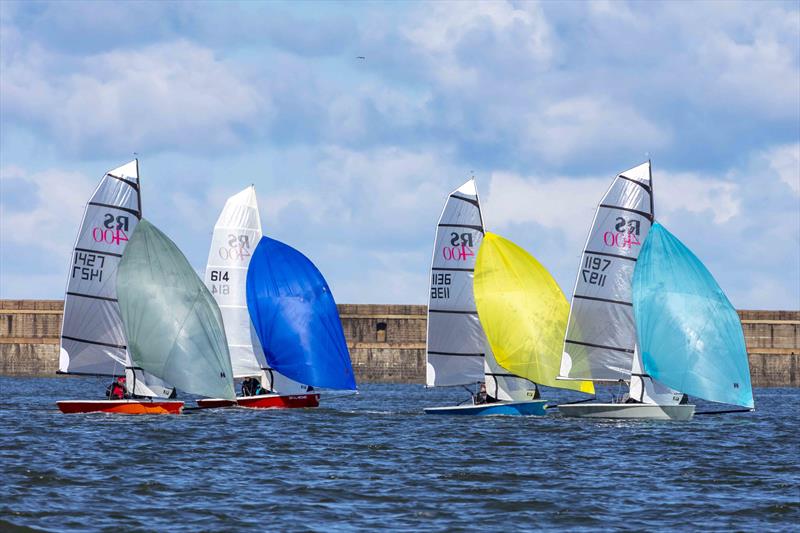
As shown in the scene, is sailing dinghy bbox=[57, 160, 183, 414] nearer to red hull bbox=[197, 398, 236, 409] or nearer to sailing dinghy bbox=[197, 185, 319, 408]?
red hull bbox=[197, 398, 236, 409]

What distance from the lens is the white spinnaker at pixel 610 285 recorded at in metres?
47.7

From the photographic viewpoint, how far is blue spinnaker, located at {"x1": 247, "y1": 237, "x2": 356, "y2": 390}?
51.6 metres

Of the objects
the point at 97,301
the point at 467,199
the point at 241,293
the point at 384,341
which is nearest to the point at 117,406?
the point at 97,301

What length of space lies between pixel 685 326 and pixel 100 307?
18735mm

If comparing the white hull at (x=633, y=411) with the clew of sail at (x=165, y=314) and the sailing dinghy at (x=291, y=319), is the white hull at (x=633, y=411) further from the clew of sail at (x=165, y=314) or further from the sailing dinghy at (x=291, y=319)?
the clew of sail at (x=165, y=314)

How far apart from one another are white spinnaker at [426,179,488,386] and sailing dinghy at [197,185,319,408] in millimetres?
5473

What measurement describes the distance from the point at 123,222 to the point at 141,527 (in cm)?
2367

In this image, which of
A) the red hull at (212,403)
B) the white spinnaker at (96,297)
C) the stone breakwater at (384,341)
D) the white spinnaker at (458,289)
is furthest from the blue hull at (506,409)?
the stone breakwater at (384,341)

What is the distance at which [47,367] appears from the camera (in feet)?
379

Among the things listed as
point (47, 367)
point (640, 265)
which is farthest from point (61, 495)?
point (47, 367)

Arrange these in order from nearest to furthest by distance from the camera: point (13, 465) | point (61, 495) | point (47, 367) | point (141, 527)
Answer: point (141, 527) → point (61, 495) → point (13, 465) → point (47, 367)

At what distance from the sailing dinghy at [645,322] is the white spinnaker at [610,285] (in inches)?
1.3

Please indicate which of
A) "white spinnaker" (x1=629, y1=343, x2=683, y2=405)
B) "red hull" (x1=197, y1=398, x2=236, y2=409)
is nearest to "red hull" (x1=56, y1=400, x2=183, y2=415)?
"red hull" (x1=197, y1=398, x2=236, y2=409)

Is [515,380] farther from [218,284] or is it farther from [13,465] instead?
[13,465]
